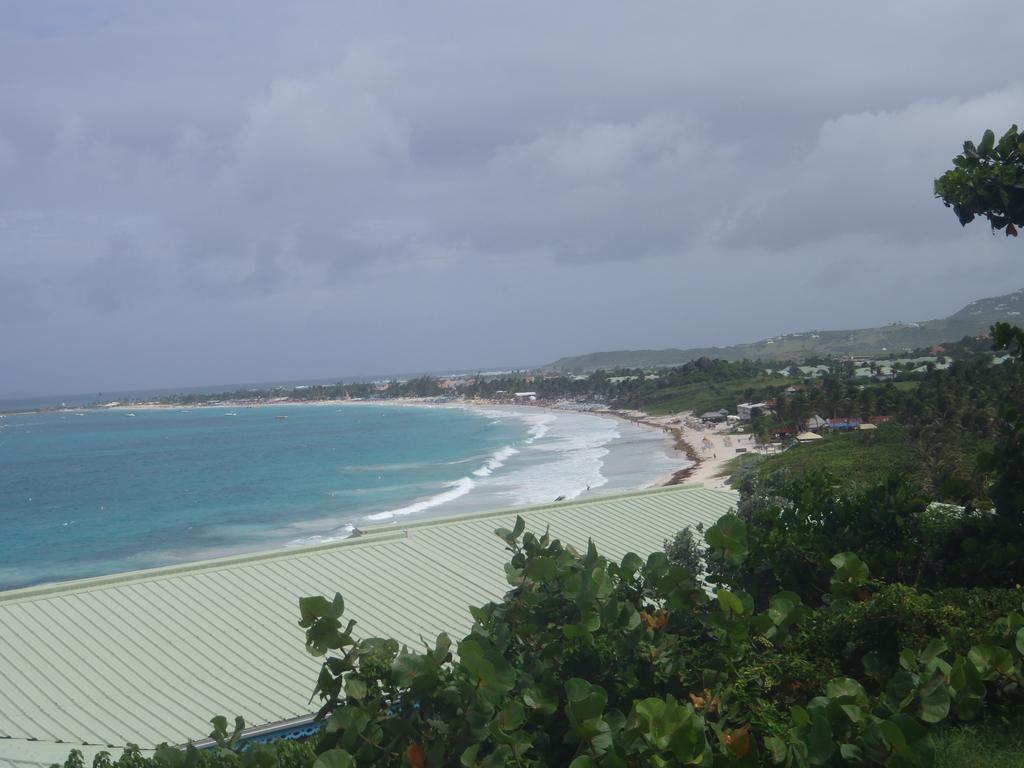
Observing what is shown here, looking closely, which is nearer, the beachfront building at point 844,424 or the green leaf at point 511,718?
the green leaf at point 511,718

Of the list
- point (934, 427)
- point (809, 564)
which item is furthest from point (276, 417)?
point (809, 564)

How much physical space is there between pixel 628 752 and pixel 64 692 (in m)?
9.25

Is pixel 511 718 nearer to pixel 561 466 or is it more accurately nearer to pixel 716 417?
pixel 561 466

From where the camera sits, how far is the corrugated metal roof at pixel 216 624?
9.70m

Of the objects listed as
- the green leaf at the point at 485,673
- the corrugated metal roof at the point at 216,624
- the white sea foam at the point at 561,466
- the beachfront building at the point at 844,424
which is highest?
the green leaf at the point at 485,673

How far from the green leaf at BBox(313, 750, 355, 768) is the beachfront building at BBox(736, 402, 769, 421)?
70.2m

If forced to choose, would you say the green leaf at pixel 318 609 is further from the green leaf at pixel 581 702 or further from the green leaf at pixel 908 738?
the green leaf at pixel 908 738

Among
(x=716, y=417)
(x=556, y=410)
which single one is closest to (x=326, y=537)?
(x=716, y=417)

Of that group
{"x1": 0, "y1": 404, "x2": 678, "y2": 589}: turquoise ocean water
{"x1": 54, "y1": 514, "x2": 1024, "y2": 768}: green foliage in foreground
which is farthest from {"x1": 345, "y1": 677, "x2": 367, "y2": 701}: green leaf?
{"x1": 0, "y1": 404, "x2": 678, "y2": 589}: turquoise ocean water

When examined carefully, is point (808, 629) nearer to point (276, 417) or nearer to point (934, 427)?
point (934, 427)

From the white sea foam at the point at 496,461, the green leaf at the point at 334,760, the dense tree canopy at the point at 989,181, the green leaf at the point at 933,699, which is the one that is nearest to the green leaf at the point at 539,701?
the green leaf at the point at 334,760

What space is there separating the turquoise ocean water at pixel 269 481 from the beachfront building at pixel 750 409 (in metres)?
7.75

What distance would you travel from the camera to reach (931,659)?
11.7 feet

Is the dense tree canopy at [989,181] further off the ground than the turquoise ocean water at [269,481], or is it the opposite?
the dense tree canopy at [989,181]
